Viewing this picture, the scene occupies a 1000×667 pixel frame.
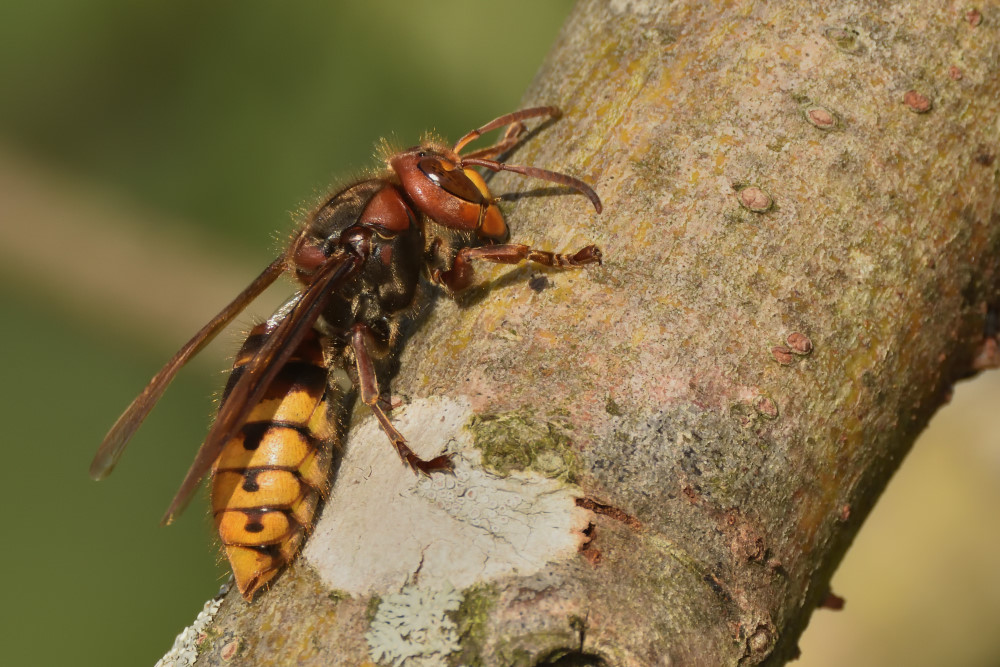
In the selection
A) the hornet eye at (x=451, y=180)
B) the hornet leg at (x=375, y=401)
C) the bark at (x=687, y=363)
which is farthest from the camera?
the hornet eye at (x=451, y=180)

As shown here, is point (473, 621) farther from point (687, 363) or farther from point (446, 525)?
point (687, 363)

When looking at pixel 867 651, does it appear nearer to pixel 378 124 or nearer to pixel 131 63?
pixel 378 124

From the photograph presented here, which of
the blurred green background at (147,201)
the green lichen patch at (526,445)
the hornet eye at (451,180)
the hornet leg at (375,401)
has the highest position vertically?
the hornet eye at (451,180)

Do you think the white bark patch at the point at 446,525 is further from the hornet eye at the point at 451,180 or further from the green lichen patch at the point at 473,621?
the hornet eye at the point at 451,180

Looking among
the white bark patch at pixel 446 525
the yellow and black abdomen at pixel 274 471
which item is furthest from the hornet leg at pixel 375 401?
the yellow and black abdomen at pixel 274 471

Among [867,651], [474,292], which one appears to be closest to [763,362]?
[474,292]

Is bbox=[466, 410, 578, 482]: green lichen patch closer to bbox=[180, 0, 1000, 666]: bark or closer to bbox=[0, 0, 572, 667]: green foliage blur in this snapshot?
bbox=[180, 0, 1000, 666]: bark

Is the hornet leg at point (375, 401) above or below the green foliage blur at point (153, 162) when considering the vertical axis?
above

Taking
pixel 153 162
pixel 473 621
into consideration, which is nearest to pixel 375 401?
pixel 473 621
